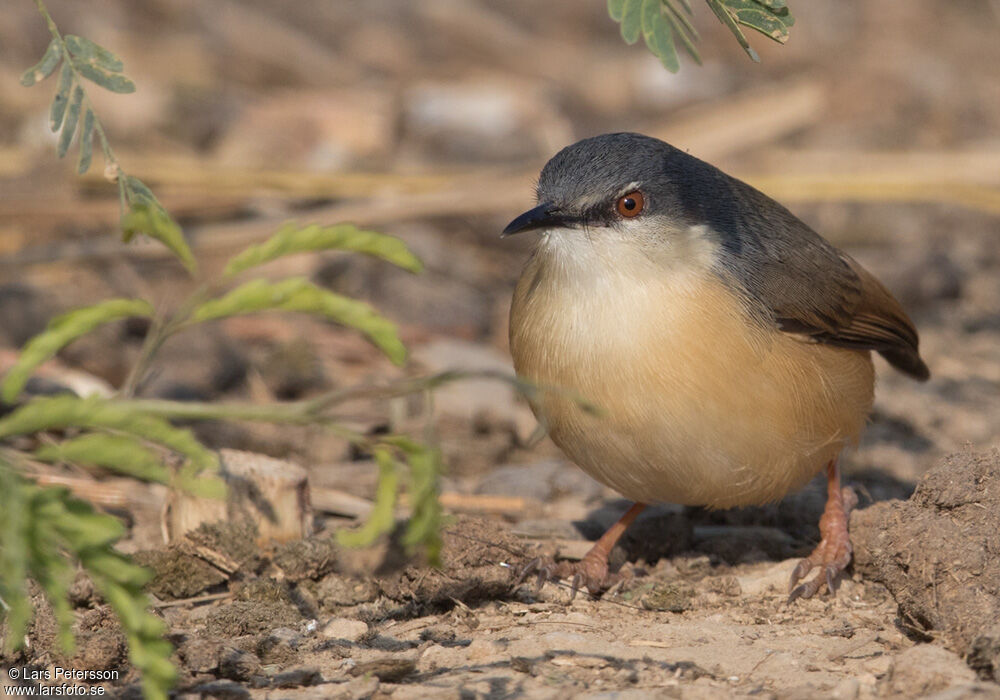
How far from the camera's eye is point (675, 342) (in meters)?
4.39

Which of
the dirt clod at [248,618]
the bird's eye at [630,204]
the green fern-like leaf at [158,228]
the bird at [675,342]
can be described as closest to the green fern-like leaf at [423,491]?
the green fern-like leaf at [158,228]

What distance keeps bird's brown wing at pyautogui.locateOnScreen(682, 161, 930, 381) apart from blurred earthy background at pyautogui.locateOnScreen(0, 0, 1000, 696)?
3.68ft

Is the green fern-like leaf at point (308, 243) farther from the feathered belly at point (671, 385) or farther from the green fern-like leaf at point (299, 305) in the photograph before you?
the feathered belly at point (671, 385)

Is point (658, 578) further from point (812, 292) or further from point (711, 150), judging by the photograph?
point (711, 150)

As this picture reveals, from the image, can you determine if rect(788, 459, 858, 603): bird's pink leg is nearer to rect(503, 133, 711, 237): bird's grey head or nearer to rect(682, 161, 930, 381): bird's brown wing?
rect(682, 161, 930, 381): bird's brown wing

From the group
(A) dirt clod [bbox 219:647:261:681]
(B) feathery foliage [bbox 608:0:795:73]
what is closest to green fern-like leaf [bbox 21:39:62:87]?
(B) feathery foliage [bbox 608:0:795:73]

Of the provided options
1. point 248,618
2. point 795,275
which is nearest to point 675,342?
point 795,275

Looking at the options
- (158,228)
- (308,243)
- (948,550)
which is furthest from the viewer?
(948,550)

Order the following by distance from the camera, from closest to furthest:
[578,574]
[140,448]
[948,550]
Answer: [140,448] < [948,550] < [578,574]

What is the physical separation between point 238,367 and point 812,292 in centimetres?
370

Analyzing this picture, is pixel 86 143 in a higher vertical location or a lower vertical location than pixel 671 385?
higher

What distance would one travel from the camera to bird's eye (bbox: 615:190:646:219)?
4.70 m

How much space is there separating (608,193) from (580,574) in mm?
1591

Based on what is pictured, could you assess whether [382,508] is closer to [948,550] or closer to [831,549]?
[948,550]
